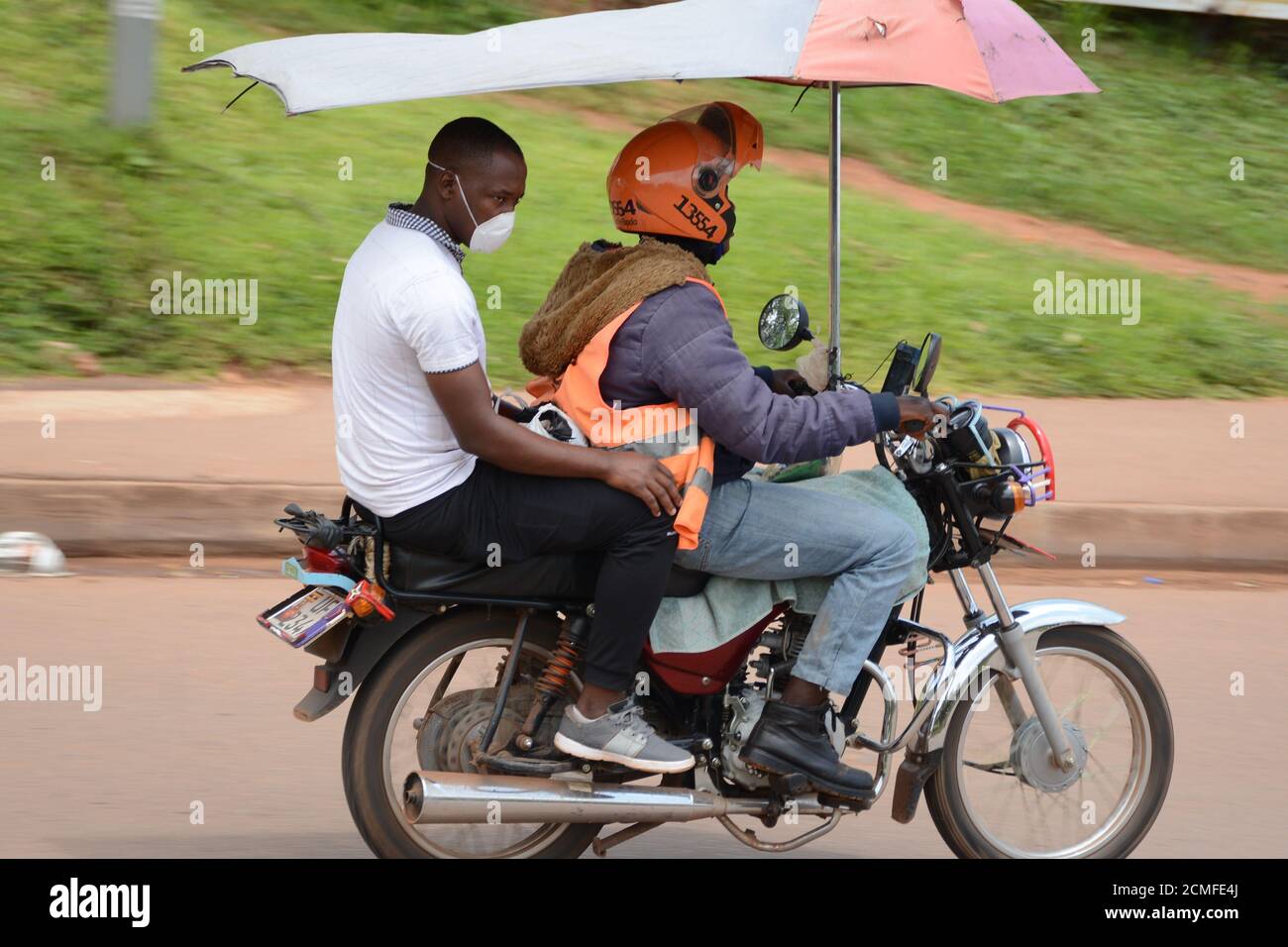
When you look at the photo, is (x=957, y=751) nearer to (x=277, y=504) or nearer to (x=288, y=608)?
(x=288, y=608)

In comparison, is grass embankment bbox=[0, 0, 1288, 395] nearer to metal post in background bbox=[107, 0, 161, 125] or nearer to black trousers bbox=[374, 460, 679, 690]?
metal post in background bbox=[107, 0, 161, 125]

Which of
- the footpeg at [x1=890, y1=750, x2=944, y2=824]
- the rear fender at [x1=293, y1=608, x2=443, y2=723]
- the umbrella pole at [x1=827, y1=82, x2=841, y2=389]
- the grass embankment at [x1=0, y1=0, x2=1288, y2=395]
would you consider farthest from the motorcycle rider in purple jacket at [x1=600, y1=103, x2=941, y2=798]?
the grass embankment at [x1=0, y1=0, x2=1288, y2=395]

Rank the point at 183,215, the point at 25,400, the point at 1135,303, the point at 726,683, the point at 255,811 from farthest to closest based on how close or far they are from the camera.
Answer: the point at 1135,303, the point at 183,215, the point at 25,400, the point at 255,811, the point at 726,683

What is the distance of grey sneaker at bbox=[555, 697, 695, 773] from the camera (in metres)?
3.70

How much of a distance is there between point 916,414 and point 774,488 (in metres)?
0.35

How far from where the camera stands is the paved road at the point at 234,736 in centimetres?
430

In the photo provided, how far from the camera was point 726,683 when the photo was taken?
152 inches

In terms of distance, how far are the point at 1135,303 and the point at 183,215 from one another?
6.17 meters

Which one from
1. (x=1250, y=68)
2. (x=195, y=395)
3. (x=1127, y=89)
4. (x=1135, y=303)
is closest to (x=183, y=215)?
(x=195, y=395)

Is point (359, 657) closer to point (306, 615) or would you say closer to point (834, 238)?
point (306, 615)

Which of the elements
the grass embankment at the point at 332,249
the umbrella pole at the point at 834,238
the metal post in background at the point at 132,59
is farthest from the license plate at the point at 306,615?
the metal post in background at the point at 132,59

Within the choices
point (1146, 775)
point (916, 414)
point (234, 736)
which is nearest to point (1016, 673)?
point (1146, 775)

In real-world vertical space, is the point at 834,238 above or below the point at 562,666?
above

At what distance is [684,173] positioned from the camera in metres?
3.62
